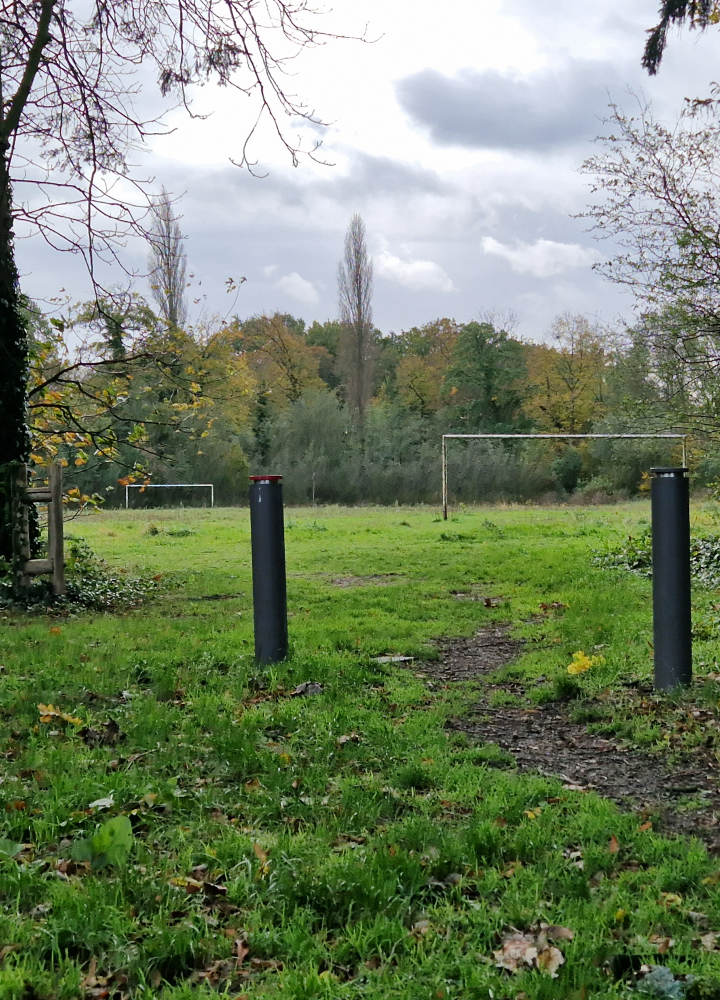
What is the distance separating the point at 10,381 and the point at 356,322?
29761mm

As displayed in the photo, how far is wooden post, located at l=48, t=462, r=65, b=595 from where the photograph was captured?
27.0 ft

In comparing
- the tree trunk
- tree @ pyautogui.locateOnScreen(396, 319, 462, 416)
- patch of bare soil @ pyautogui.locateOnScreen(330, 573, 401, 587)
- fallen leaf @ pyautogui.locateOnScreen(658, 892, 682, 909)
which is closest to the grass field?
fallen leaf @ pyautogui.locateOnScreen(658, 892, 682, 909)

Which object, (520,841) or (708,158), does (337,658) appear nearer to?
(520,841)

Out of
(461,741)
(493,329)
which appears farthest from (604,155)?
(493,329)

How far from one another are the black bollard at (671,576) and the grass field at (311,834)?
262mm

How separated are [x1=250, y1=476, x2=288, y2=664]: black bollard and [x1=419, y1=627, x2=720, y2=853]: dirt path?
1417 mm

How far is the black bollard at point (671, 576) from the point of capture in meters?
4.69

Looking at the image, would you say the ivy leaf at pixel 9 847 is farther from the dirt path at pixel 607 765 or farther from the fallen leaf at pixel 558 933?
the dirt path at pixel 607 765

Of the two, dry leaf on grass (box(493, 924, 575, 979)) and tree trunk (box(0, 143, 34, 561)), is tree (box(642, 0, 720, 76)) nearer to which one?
tree trunk (box(0, 143, 34, 561))

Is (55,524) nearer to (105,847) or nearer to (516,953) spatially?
(105,847)

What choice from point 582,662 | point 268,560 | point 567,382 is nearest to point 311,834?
point 268,560

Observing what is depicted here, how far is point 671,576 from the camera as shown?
4711mm

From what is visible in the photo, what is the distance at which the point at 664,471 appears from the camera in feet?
15.6

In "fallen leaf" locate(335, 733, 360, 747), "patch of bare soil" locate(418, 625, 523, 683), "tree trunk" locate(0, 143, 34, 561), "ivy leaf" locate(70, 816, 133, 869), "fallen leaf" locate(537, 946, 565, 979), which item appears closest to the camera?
"fallen leaf" locate(537, 946, 565, 979)
